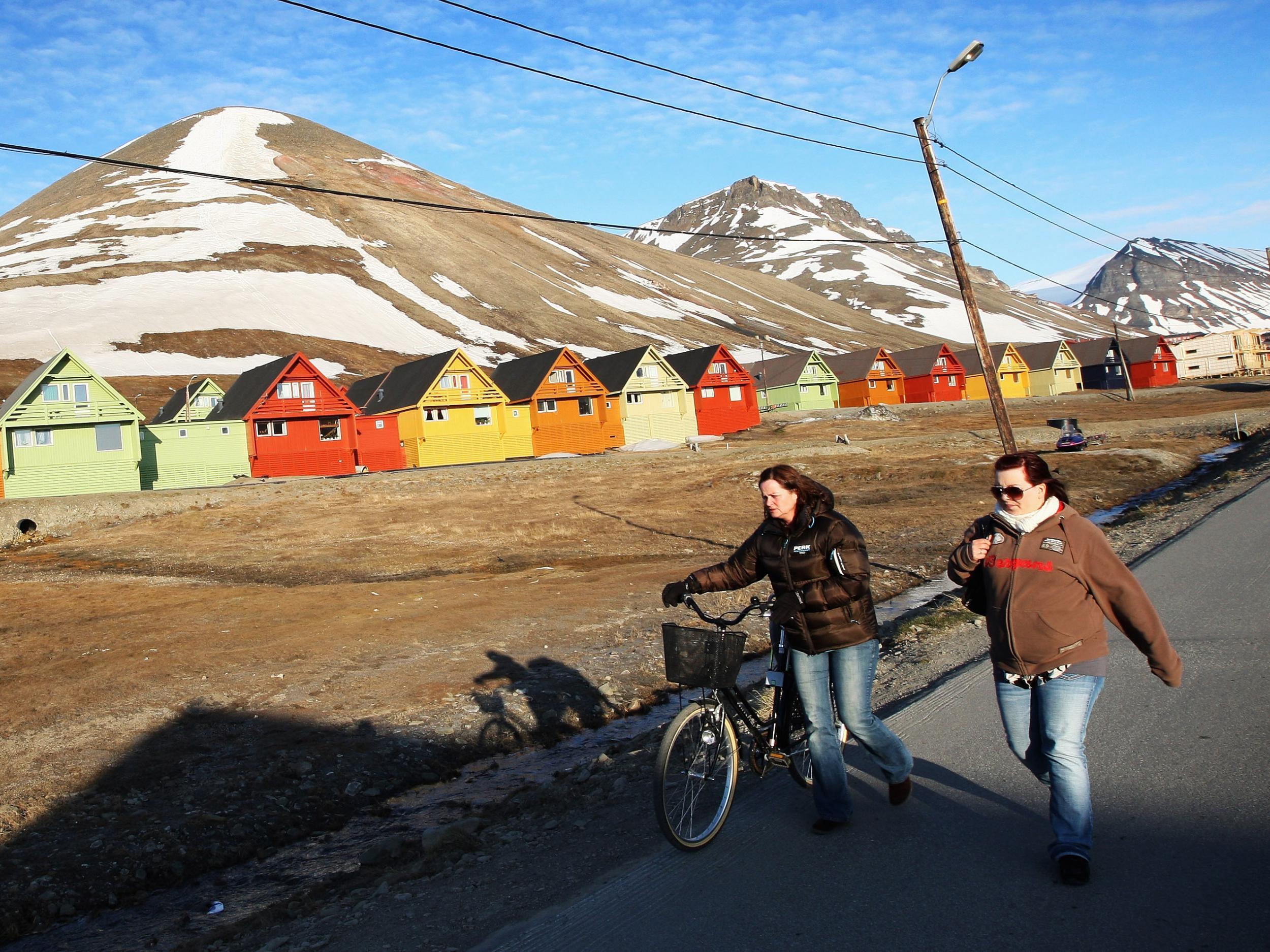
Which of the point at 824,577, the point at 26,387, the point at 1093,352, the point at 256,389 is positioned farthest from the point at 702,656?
the point at 1093,352

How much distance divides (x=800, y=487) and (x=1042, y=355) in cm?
10998

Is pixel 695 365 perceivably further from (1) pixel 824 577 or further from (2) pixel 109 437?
(1) pixel 824 577

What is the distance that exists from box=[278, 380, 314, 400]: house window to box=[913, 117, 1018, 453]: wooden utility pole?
130 feet

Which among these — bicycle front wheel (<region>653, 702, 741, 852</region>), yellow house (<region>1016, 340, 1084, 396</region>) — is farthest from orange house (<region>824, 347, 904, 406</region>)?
bicycle front wheel (<region>653, 702, 741, 852</region>)


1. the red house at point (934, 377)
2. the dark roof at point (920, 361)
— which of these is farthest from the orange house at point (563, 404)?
the dark roof at point (920, 361)

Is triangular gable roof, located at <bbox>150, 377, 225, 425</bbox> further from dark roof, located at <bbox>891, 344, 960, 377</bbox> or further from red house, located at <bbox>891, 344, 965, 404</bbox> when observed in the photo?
dark roof, located at <bbox>891, 344, 960, 377</bbox>

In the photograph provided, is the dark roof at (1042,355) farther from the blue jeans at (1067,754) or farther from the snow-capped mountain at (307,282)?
the blue jeans at (1067,754)

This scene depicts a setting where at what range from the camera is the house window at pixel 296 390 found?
167 ft

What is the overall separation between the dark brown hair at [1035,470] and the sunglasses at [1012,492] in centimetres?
5

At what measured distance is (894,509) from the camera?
96.2 ft

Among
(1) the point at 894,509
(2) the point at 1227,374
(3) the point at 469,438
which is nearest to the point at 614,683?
(1) the point at 894,509

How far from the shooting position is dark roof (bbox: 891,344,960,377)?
95375 millimetres

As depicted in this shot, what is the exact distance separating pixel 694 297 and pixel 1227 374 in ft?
300

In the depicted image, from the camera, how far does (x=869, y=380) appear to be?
298 feet
